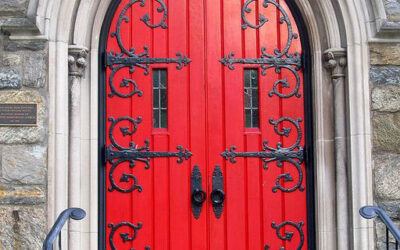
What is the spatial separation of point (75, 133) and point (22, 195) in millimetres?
569

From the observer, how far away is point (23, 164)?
433 centimetres

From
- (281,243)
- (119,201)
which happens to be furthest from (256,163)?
(119,201)

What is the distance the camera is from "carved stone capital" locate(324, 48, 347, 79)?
15.2 feet

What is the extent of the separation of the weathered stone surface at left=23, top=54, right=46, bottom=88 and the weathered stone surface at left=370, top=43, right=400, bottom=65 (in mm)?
2348

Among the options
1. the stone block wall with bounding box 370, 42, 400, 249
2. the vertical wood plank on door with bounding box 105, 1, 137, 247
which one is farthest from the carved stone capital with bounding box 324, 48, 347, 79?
the vertical wood plank on door with bounding box 105, 1, 137, 247

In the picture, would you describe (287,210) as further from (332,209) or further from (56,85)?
(56,85)

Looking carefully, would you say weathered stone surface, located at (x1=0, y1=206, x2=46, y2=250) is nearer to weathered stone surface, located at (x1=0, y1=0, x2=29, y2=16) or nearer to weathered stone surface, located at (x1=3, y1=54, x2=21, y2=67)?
weathered stone surface, located at (x1=3, y1=54, x2=21, y2=67)

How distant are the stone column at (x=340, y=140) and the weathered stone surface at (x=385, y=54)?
0.67 ft

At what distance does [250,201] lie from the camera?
15.5ft

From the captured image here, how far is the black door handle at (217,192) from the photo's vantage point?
4.69 metres

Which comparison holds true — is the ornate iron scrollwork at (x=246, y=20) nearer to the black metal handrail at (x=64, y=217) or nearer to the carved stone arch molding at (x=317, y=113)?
the carved stone arch molding at (x=317, y=113)

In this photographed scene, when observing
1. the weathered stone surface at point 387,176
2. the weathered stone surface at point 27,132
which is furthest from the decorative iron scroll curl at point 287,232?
the weathered stone surface at point 27,132

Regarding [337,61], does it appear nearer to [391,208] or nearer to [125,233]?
[391,208]

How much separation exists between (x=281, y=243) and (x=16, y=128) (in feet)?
6.86
